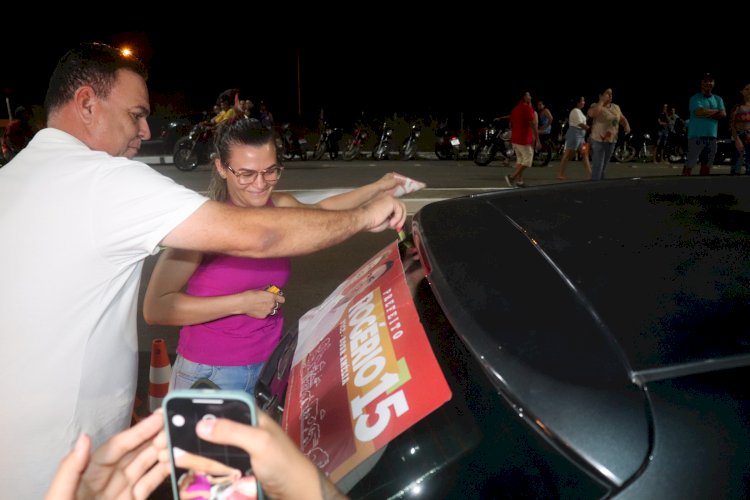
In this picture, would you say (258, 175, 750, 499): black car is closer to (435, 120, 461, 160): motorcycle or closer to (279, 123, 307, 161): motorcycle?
(279, 123, 307, 161): motorcycle

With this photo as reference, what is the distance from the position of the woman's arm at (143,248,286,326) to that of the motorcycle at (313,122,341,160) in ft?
51.9

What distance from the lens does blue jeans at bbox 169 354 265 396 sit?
235 centimetres

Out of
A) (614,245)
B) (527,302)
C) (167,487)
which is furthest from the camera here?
(167,487)

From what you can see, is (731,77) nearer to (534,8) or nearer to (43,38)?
(534,8)

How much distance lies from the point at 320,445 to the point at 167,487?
1436mm

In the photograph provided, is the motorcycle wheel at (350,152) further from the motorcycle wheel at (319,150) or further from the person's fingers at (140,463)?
the person's fingers at (140,463)

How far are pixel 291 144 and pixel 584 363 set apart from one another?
55.0ft

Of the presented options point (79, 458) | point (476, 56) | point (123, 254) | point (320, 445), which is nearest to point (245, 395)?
point (79, 458)

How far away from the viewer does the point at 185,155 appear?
1426 cm

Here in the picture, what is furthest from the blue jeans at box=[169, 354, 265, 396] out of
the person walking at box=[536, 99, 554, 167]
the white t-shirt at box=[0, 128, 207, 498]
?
the person walking at box=[536, 99, 554, 167]

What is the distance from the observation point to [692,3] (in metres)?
31.1

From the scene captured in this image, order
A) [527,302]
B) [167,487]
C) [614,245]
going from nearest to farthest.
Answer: [527,302]
[614,245]
[167,487]

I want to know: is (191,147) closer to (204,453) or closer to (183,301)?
(183,301)

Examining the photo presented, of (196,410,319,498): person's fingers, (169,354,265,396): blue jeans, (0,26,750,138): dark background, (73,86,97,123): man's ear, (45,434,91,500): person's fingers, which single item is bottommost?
(169,354,265,396): blue jeans
